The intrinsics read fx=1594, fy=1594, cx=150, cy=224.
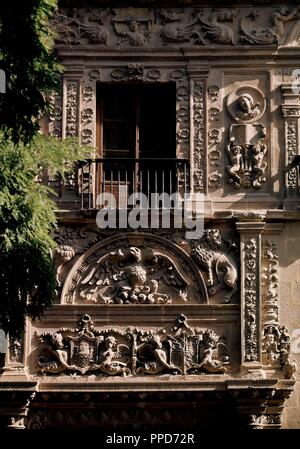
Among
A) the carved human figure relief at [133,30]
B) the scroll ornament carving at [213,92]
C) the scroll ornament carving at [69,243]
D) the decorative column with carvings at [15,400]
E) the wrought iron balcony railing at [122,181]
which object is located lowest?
the decorative column with carvings at [15,400]

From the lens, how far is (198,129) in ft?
76.0

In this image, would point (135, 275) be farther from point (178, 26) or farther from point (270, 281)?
point (178, 26)

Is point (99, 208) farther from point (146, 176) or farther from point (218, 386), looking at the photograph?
point (218, 386)

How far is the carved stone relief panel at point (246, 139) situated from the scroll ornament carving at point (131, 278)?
151 centimetres

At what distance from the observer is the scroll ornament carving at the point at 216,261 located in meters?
22.6

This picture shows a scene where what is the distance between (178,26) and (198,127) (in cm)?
153

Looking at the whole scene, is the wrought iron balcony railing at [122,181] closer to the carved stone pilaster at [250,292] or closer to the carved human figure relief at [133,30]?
the carved stone pilaster at [250,292]

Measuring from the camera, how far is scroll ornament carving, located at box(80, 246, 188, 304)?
2259 centimetres

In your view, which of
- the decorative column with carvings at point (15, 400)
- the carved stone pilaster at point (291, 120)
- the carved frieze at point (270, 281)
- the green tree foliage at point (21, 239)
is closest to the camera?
the green tree foliage at point (21, 239)

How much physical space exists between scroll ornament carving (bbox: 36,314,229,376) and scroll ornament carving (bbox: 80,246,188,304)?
1.32 feet

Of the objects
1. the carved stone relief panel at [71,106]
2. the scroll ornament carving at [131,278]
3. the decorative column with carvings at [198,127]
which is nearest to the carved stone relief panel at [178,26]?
the decorative column with carvings at [198,127]

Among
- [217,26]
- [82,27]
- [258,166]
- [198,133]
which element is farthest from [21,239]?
[217,26]
